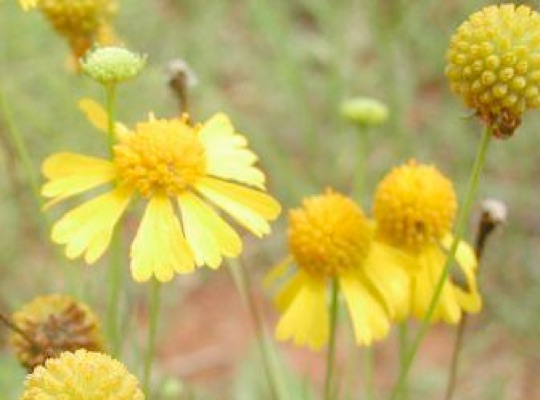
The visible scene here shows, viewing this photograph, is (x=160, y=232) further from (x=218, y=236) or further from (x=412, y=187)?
(x=412, y=187)

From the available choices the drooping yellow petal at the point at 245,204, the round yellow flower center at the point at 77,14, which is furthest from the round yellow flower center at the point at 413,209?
the round yellow flower center at the point at 77,14

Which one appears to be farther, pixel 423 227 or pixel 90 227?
pixel 423 227

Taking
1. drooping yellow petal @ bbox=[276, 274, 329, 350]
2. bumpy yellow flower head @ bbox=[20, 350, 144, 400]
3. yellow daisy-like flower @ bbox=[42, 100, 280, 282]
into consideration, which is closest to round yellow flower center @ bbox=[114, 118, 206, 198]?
yellow daisy-like flower @ bbox=[42, 100, 280, 282]

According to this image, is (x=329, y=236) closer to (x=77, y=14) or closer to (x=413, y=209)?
(x=413, y=209)

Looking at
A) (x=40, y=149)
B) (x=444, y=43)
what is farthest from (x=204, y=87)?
(x=444, y=43)

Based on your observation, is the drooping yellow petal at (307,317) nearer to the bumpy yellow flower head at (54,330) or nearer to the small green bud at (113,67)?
the bumpy yellow flower head at (54,330)

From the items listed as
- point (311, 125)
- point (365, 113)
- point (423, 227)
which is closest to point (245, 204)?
point (423, 227)
